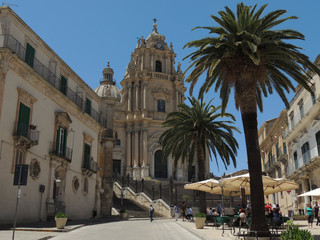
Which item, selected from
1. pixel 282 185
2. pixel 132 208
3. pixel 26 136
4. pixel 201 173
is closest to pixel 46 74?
pixel 26 136

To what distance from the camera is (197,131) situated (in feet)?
84.9

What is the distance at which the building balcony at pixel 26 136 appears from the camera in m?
18.5

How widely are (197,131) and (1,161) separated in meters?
13.5

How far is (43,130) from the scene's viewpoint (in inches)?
856

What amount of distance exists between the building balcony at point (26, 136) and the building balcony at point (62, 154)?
93.8 inches

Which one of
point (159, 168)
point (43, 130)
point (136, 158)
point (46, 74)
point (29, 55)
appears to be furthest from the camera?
point (159, 168)

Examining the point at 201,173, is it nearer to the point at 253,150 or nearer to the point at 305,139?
the point at 305,139

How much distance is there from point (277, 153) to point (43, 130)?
27.5 meters

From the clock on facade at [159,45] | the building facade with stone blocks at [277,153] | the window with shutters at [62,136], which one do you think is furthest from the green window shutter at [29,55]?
the clock on facade at [159,45]


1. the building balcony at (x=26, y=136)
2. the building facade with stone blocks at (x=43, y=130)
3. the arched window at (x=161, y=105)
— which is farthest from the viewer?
the arched window at (x=161, y=105)

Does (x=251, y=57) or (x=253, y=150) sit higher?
(x=251, y=57)

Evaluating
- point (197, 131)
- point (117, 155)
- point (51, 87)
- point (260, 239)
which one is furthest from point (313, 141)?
point (117, 155)

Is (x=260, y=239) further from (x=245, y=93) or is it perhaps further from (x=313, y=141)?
(x=313, y=141)

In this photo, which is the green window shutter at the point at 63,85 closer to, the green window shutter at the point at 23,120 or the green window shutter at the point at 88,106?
the green window shutter at the point at 88,106
